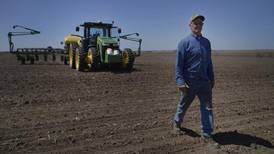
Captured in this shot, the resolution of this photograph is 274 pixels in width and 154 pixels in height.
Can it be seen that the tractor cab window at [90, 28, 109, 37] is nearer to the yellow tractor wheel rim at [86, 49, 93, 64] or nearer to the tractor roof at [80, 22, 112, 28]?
the tractor roof at [80, 22, 112, 28]

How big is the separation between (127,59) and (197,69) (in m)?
11.0

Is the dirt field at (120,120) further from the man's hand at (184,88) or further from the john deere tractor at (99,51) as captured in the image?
the john deere tractor at (99,51)

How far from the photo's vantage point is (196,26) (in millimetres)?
4660

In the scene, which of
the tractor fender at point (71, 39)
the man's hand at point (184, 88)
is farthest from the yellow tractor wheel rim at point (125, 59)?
the man's hand at point (184, 88)

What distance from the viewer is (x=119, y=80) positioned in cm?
1209

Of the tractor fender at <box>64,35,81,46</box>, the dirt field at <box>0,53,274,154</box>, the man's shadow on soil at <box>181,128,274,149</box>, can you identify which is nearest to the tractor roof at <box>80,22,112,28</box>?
the tractor fender at <box>64,35,81,46</box>

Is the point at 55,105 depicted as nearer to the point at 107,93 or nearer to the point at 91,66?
the point at 107,93

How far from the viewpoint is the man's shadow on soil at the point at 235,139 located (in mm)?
4828

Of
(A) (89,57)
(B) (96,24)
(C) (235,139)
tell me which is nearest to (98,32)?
(B) (96,24)

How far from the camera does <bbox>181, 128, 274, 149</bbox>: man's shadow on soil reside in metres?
4.83

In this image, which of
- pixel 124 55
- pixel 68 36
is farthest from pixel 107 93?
pixel 68 36

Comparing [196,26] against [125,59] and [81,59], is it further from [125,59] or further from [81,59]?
[125,59]

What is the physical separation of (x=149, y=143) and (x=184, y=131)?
0.85 meters

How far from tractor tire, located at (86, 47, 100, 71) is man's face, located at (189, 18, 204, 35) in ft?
33.2
